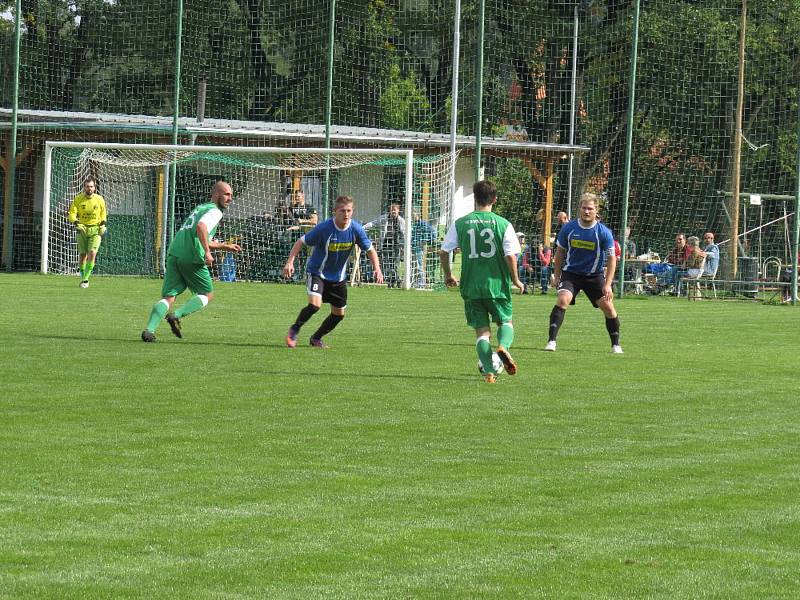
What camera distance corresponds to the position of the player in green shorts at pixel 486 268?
13180 millimetres

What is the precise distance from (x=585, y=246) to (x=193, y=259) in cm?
450

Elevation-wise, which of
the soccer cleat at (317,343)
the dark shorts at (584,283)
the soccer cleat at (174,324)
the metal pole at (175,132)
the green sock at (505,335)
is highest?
the metal pole at (175,132)

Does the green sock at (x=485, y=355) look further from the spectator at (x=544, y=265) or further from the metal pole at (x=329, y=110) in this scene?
the metal pole at (x=329, y=110)

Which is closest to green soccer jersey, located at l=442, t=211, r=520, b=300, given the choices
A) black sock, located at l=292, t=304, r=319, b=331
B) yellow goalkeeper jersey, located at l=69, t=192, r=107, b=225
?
black sock, located at l=292, t=304, r=319, b=331

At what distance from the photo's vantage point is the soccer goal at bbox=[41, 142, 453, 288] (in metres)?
32.8

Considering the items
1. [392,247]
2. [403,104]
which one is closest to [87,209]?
[392,247]

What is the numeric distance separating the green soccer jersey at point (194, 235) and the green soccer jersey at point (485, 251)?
410 cm

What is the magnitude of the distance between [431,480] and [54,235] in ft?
88.8

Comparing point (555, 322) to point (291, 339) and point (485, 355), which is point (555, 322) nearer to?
point (291, 339)

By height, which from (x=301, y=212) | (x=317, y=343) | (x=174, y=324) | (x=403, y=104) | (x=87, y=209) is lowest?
(x=317, y=343)

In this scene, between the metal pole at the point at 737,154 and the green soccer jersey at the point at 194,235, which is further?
the metal pole at the point at 737,154

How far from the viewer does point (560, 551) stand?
250 inches

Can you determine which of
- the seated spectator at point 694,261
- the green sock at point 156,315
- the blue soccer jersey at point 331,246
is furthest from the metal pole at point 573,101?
the green sock at point 156,315

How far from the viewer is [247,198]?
116 ft
